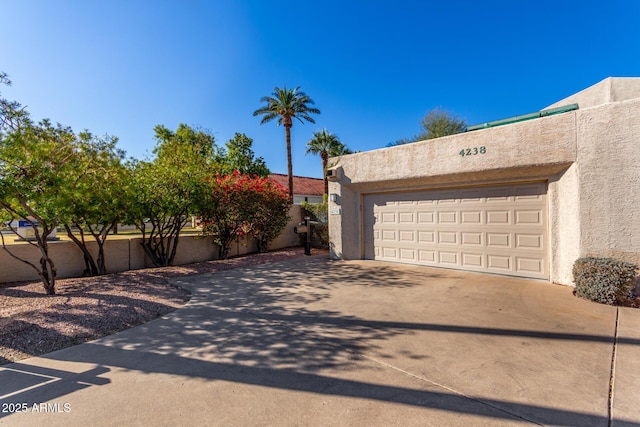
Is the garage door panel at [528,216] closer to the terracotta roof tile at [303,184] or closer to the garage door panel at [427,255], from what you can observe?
the garage door panel at [427,255]

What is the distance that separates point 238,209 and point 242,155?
1320cm

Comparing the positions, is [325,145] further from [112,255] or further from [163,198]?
[112,255]

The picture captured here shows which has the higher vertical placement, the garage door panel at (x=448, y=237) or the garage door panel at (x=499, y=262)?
the garage door panel at (x=448, y=237)

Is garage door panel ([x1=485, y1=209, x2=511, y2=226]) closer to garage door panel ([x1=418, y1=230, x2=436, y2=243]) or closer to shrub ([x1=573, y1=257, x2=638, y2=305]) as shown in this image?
garage door panel ([x1=418, y1=230, x2=436, y2=243])

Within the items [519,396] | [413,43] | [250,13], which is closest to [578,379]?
[519,396]

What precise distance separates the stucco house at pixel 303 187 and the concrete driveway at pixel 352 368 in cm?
2916

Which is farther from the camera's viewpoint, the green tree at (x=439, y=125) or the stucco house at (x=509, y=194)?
the green tree at (x=439, y=125)

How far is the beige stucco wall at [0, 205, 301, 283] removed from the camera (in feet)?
24.6

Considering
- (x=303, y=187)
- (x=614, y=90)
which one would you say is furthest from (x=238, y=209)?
(x=303, y=187)

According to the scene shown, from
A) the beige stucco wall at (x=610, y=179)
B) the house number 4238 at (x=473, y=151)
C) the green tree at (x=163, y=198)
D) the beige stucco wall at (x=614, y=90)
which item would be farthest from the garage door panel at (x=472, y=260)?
the green tree at (x=163, y=198)

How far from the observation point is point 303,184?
37.9 metres

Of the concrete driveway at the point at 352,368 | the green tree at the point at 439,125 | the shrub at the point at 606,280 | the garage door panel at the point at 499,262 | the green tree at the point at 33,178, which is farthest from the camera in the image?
the green tree at the point at 439,125

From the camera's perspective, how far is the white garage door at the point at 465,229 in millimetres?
6941

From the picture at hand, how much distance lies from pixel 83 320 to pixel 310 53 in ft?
38.2
